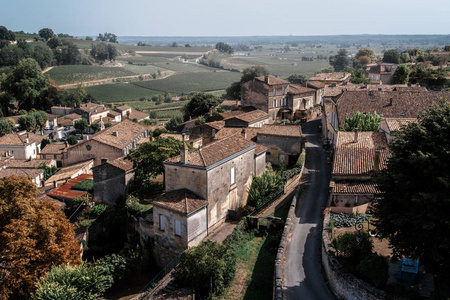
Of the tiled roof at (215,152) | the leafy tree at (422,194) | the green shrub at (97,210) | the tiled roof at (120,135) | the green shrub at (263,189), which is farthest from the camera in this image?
the tiled roof at (120,135)

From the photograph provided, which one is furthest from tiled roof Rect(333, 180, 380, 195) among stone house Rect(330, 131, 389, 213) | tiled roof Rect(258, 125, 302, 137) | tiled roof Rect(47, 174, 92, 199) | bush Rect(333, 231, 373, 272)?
tiled roof Rect(47, 174, 92, 199)

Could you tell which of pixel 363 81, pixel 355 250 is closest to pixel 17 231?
pixel 355 250

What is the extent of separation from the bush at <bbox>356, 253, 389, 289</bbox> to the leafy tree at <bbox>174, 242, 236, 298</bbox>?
756 centimetres

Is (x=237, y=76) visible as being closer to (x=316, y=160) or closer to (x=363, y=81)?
(x=363, y=81)

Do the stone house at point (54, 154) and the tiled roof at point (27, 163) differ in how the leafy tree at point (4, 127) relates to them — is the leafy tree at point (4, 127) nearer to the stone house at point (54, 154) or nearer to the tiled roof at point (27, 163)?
the stone house at point (54, 154)

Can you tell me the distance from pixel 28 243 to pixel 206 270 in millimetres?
11114

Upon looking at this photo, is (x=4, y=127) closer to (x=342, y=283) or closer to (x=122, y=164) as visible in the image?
(x=122, y=164)

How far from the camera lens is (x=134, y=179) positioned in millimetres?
38844

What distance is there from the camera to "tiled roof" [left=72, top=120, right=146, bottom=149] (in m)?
50.0

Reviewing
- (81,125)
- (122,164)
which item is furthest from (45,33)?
(122,164)

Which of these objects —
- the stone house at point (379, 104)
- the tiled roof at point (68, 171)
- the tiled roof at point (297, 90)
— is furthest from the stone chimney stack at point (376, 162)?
the tiled roof at point (68, 171)

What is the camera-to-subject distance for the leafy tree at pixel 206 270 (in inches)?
842

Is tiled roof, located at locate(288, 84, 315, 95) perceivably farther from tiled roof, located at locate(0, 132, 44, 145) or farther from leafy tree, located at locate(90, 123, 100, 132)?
tiled roof, located at locate(0, 132, 44, 145)

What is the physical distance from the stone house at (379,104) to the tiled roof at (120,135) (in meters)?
26.1
